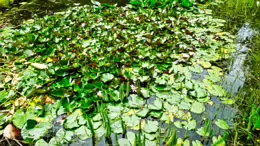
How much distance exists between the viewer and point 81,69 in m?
2.23

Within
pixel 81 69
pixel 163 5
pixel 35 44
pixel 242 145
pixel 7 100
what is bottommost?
pixel 242 145

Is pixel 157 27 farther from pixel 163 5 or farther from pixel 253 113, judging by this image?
pixel 253 113

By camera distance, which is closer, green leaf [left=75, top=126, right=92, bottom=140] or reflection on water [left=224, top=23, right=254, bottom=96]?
green leaf [left=75, top=126, right=92, bottom=140]

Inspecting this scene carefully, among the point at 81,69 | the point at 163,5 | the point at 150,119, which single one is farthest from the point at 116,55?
the point at 163,5

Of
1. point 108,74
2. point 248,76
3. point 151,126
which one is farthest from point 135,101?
point 248,76

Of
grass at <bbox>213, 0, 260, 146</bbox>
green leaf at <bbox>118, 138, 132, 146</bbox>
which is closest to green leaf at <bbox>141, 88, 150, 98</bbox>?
green leaf at <bbox>118, 138, 132, 146</bbox>

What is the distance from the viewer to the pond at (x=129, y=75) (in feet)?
5.41

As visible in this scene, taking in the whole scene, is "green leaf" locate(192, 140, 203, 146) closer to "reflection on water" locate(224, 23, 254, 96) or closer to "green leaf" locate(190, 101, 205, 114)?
"green leaf" locate(190, 101, 205, 114)

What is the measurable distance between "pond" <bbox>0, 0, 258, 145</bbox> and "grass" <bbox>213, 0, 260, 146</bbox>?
8 centimetres

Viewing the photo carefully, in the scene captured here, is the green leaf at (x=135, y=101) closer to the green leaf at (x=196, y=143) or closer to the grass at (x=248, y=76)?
the green leaf at (x=196, y=143)

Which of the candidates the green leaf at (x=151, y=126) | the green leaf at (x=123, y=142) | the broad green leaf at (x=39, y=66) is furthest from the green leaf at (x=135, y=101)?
the broad green leaf at (x=39, y=66)

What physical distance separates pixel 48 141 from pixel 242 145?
A: 143 cm

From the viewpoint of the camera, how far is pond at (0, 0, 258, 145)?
1647 millimetres

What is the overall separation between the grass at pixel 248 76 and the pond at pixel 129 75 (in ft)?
0.26
